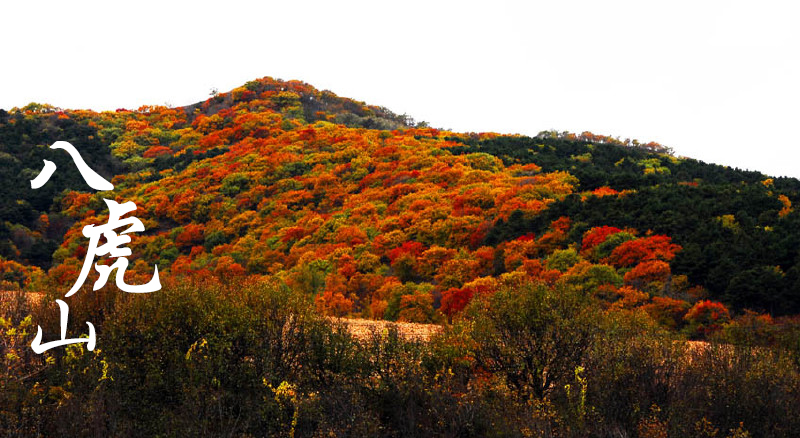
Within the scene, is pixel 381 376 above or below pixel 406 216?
below

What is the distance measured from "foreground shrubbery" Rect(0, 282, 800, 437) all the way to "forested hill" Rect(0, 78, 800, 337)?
1.85 metres

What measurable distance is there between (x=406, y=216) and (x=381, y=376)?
2249 centimetres

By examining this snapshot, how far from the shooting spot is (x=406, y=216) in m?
36.1

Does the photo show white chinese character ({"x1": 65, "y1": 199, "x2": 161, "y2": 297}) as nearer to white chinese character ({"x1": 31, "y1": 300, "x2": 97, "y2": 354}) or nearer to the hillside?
the hillside

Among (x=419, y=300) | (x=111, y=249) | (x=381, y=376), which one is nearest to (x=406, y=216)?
(x=419, y=300)

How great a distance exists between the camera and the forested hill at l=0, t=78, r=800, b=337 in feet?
76.7

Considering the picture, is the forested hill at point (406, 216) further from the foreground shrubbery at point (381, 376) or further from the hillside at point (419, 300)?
the foreground shrubbery at point (381, 376)

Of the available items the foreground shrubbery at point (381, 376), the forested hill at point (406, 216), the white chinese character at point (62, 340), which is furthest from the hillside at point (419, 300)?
the white chinese character at point (62, 340)

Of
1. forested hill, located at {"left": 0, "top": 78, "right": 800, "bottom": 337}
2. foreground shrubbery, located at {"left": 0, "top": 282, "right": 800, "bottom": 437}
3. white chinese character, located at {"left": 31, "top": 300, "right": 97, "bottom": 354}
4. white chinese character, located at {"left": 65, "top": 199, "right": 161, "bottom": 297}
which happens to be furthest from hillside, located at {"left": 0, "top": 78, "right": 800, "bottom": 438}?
white chinese character, located at {"left": 65, "top": 199, "right": 161, "bottom": 297}

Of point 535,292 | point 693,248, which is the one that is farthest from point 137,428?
point 693,248

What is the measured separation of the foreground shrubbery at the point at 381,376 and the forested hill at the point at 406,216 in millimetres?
1855

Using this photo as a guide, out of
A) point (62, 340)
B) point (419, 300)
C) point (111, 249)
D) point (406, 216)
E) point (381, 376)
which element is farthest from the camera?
point (406, 216)

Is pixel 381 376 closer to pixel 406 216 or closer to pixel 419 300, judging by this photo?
pixel 419 300

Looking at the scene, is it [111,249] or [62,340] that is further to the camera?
[62,340]
